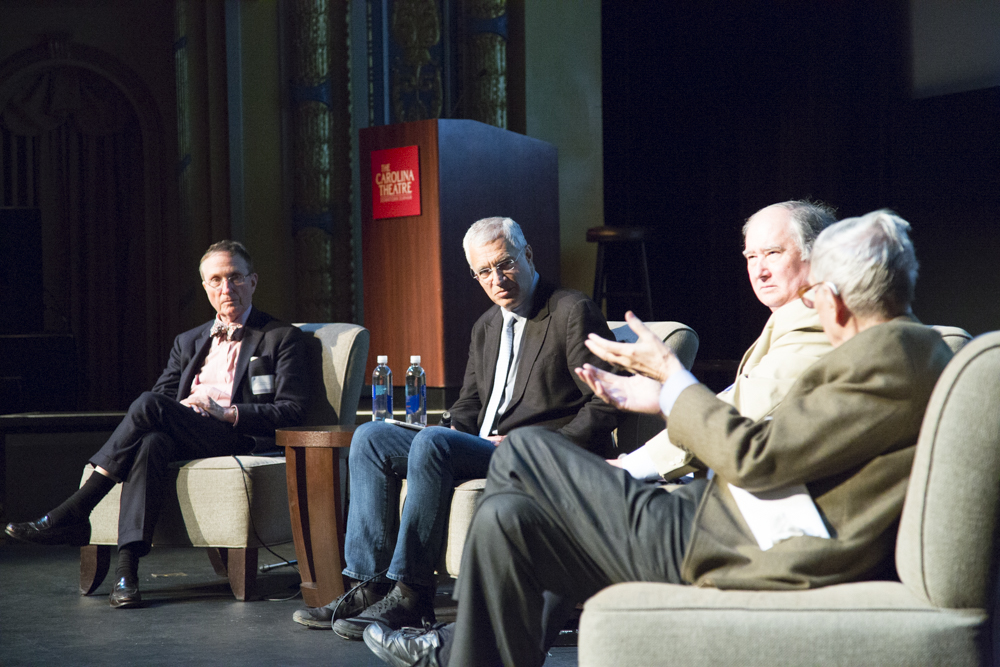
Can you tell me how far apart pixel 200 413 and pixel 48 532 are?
612 mm

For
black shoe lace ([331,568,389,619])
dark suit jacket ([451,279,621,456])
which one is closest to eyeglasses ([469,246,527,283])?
dark suit jacket ([451,279,621,456])

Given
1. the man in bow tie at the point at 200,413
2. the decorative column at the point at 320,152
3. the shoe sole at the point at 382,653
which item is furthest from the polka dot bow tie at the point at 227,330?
the decorative column at the point at 320,152

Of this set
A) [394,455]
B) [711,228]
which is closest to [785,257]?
[394,455]

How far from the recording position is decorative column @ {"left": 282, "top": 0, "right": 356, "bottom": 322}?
627 centimetres

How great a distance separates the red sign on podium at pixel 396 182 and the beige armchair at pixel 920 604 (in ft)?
12.4

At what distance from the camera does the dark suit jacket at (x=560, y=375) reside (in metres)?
2.86

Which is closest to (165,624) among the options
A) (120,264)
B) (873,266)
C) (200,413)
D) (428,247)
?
(200,413)

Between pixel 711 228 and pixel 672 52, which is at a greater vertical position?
pixel 672 52

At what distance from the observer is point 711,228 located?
21.1 feet

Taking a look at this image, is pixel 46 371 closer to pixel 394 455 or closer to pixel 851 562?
pixel 394 455

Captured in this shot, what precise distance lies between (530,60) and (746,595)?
206 inches

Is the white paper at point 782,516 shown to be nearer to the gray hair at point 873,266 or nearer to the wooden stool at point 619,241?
the gray hair at point 873,266

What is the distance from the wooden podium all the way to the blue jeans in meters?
2.16

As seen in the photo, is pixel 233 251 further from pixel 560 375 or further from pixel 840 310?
pixel 840 310
